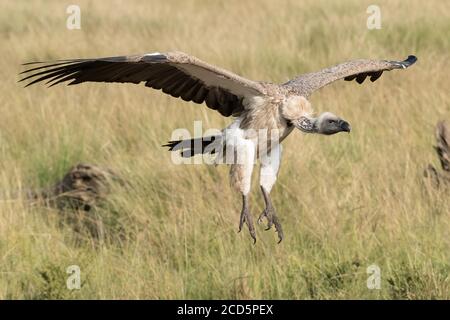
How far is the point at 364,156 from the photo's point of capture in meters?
7.42

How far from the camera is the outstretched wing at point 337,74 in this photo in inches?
211

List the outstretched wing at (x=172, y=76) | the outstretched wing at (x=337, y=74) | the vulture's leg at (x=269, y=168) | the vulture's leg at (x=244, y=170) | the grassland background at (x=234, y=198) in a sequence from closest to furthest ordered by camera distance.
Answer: the outstretched wing at (x=172, y=76) → the vulture's leg at (x=244, y=170) → the vulture's leg at (x=269, y=168) → the outstretched wing at (x=337, y=74) → the grassland background at (x=234, y=198)

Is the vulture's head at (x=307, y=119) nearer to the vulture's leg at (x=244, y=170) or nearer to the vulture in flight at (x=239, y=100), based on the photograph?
the vulture in flight at (x=239, y=100)

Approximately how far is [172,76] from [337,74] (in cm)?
86

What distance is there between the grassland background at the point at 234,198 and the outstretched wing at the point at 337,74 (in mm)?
964

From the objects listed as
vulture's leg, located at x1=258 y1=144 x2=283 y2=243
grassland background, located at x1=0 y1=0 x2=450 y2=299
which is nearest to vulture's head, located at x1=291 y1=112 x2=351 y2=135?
vulture's leg, located at x1=258 y1=144 x2=283 y2=243

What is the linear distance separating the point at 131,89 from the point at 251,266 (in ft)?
13.4

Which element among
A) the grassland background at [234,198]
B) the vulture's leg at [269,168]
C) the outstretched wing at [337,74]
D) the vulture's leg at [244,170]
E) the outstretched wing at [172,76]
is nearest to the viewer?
the outstretched wing at [172,76]

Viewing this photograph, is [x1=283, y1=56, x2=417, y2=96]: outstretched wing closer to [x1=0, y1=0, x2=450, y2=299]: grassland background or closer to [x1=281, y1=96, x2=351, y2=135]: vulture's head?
[x1=281, y1=96, x2=351, y2=135]: vulture's head

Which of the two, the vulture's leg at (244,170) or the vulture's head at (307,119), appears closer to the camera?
the vulture's head at (307,119)

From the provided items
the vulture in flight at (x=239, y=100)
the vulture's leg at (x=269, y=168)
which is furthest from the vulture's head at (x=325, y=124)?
the vulture's leg at (x=269, y=168)

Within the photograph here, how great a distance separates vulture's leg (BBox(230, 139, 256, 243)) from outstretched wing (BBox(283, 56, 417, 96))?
424 mm

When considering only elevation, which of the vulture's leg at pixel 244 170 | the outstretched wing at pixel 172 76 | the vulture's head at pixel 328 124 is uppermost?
the outstretched wing at pixel 172 76

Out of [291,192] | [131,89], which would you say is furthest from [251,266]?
[131,89]
